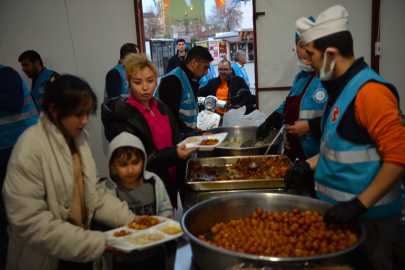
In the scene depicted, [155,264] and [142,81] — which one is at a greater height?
[142,81]

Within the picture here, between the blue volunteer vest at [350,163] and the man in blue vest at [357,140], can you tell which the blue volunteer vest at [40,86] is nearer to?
the man in blue vest at [357,140]

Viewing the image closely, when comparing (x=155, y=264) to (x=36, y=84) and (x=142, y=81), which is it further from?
(x=36, y=84)

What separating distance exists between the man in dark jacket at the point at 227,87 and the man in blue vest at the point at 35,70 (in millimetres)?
2376

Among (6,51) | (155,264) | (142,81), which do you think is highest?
(6,51)

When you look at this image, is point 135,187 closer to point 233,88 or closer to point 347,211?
point 347,211

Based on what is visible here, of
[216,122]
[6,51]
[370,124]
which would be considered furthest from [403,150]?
[6,51]

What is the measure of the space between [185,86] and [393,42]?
278cm

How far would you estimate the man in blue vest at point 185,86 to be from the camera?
108 inches

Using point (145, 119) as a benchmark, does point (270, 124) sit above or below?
below

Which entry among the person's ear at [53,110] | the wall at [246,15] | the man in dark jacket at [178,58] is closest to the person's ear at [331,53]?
the person's ear at [53,110]

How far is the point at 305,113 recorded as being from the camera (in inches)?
83.4

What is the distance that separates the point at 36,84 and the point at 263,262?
3.89m

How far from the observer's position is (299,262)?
0.97 m

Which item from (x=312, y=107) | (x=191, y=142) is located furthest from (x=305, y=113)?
(x=191, y=142)
